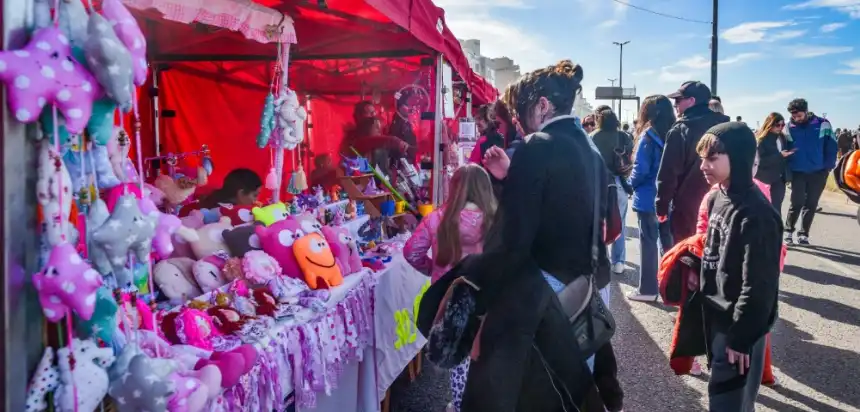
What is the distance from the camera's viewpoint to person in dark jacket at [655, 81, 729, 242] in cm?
427

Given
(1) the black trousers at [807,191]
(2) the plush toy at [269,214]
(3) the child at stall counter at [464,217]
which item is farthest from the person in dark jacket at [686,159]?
(1) the black trousers at [807,191]

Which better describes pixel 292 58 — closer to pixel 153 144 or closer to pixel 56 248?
pixel 153 144

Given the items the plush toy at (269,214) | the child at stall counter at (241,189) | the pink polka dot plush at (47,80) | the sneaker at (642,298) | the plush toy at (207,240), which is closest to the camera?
the pink polka dot plush at (47,80)

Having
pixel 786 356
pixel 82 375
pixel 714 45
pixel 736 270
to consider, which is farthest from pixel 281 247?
pixel 714 45

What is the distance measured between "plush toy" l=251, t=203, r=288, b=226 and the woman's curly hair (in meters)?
1.61

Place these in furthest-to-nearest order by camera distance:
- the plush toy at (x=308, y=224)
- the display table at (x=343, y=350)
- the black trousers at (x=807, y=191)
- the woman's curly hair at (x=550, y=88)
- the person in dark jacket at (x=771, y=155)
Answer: the black trousers at (x=807, y=191) → the person in dark jacket at (x=771, y=155) → the plush toy at (x=308, y=224) → the display table at (x=343, y=350) → the woman's curly hair at (x=550, y=88)

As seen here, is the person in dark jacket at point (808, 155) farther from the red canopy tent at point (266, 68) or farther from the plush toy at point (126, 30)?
the plush toy at point (126, 30)

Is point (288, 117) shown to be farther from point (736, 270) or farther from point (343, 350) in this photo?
point (736, 270)

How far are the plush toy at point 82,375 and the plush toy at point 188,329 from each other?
713 mm

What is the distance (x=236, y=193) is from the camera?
12.2ft

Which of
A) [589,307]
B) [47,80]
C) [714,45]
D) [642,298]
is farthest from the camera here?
[714,45]

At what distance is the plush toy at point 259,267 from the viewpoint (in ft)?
8.76

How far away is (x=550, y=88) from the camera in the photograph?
208cm

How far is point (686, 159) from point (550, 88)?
2.68 metres
